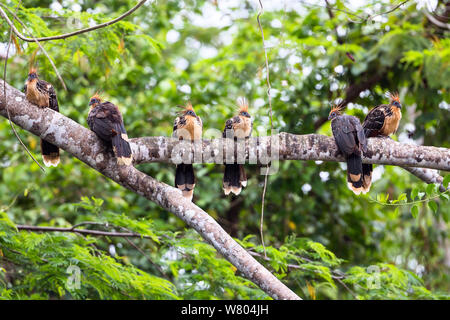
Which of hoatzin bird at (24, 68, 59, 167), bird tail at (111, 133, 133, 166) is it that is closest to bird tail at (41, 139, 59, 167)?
hoatzin bird at (24, 68, 59, 167)

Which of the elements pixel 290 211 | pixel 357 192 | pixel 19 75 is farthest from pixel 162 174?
pixel 357 192

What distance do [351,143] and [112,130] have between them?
1.60 metres

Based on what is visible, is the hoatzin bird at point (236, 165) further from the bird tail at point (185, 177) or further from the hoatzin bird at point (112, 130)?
the hoatzin bird at point (112, 130)

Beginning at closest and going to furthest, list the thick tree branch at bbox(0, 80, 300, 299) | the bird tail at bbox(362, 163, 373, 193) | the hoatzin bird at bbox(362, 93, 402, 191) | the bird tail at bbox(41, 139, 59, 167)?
the thick tree branch at bbox(0, 80, 300, 299), the bird tail at bbox(41, 139, 59, 167), the bird tail at bbox(362, 163, 373, 193), the hoatzin bird at bbox(362, 93, 402, 191)

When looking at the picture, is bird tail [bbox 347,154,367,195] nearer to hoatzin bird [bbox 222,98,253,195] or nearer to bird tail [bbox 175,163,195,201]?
hoatzin bird [bbox 222,98,253,195]

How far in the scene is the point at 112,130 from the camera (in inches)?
126

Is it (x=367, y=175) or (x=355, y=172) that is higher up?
(x=355, y=172)

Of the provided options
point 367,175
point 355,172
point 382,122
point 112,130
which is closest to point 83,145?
point 112,130

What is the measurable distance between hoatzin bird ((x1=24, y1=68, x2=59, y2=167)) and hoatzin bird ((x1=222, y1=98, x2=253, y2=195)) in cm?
127

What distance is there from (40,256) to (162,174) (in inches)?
81.0

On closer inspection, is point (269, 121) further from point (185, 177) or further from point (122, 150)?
point (122, 150)

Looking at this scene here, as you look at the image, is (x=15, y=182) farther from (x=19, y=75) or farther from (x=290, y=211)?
(x=290, y=211)

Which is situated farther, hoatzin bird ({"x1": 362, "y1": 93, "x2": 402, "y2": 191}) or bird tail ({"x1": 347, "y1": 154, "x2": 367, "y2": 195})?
hoatzin bird ({"x1": 362, "y1": 93, "x2": 402, "y2": 191})

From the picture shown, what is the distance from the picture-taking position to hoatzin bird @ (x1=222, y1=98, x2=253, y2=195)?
3871 mm
